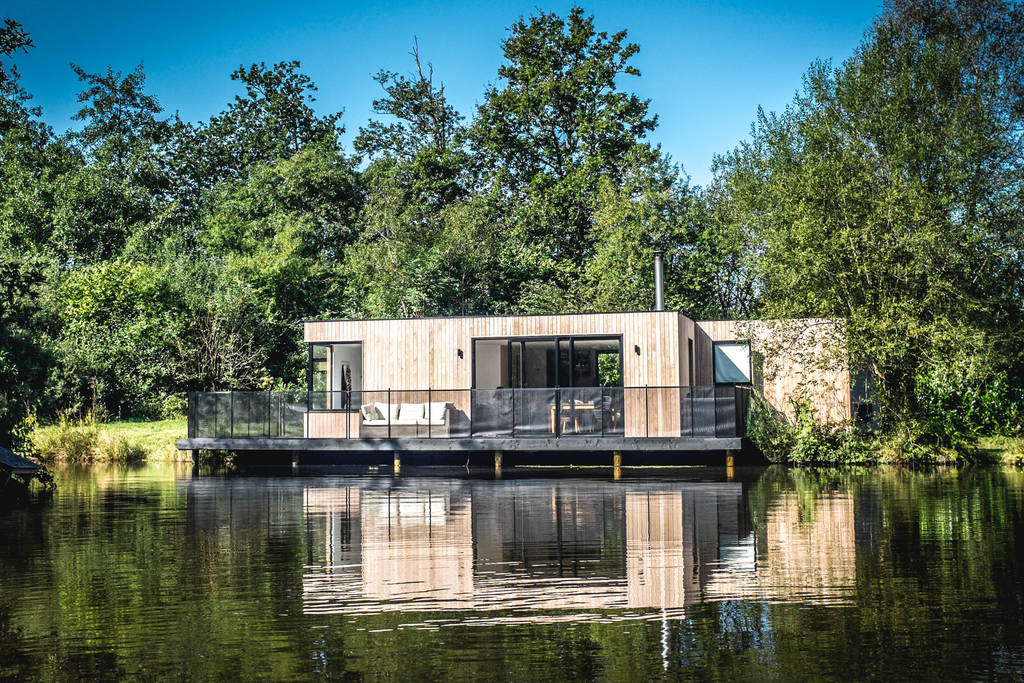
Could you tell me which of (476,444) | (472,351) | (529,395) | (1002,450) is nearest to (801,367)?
(1002,450)

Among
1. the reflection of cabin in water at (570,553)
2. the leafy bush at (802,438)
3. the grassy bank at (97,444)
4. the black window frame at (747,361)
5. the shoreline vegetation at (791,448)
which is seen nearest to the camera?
the reflection of cabin in water at (570,553)

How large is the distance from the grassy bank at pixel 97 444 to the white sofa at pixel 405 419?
5.34 metres

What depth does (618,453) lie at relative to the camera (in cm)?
2116

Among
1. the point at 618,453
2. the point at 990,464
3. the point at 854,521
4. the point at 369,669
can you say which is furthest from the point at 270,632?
the point at 990,464

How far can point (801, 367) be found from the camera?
2353cm

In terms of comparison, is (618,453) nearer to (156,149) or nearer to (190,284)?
(190,284)

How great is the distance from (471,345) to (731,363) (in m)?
6.62

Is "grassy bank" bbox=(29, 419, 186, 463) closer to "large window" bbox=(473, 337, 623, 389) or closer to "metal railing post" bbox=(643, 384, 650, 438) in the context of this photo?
"large window" bbox=(473, 337, 623, 389)

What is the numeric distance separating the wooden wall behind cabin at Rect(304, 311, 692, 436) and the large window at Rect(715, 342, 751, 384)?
2.40 m

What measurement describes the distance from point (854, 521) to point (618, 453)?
10.0m

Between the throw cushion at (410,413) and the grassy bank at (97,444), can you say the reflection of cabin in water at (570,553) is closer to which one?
the throw cushion at (410,413)

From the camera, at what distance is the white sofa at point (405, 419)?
2166 cm

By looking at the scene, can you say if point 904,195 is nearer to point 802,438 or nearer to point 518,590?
point 802,438

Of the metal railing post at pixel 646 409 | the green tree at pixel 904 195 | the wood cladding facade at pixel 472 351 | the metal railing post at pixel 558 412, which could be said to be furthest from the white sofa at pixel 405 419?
the green tree at pixel 904 195
